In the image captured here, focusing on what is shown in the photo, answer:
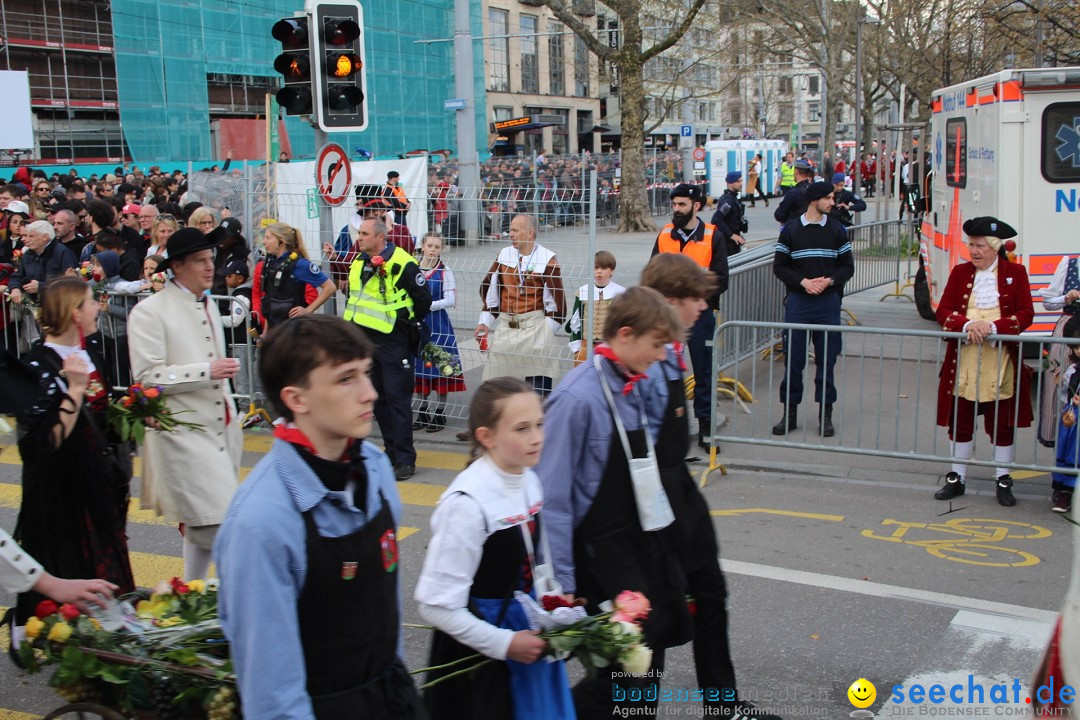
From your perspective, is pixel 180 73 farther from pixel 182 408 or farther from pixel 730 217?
pixel 182 408

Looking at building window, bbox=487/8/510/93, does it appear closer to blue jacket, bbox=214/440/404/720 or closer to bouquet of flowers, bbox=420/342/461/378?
bouquet of flowers, bbox=420/342/461/378

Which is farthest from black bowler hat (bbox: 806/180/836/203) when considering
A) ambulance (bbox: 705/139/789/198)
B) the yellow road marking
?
ambulance (bbox: 705/139/789/198)

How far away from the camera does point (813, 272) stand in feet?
29.0

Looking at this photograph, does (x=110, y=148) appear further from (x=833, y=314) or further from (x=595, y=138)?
(x=833, y=314)

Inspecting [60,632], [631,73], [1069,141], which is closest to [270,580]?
[60,632]

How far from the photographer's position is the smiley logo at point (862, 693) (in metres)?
4.54

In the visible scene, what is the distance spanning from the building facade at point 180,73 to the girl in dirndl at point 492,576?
122 ft

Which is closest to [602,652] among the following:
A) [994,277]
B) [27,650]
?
[27,650]

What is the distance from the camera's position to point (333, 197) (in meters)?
9.36

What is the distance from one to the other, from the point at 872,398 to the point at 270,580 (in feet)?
27.8

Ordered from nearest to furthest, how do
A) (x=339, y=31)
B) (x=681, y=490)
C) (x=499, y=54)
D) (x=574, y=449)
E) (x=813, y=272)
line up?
(x=574, y=449) → (x=681, y=490) → (x=813, y=272) → (x=339, y=31) → (x=499, y=54)

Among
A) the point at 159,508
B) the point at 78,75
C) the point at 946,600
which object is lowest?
the point at 946,600

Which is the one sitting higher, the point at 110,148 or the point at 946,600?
the point at 110,148

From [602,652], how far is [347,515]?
0.92 meters
